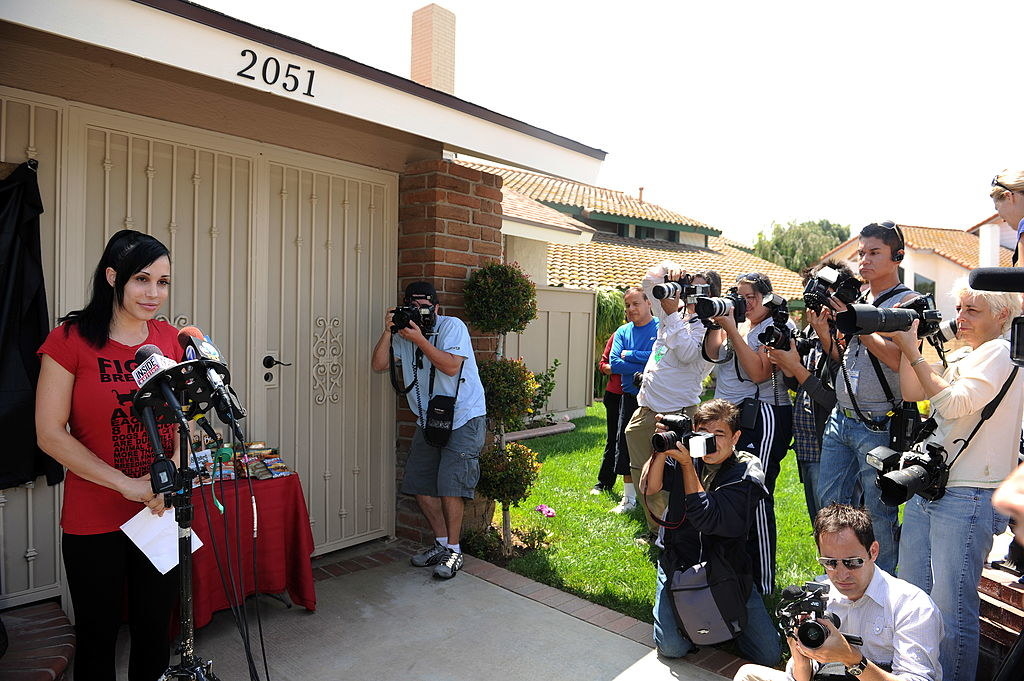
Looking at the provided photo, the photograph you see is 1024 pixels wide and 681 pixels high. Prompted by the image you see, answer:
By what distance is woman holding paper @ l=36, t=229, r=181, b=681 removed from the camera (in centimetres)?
231

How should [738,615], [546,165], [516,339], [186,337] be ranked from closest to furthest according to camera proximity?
1. [186,337]
2. [738,615]
3. [546,165]
4. [516,339]

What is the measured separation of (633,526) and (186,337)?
3.84 metres

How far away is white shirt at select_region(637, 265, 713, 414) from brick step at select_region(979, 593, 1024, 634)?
1.96 metres

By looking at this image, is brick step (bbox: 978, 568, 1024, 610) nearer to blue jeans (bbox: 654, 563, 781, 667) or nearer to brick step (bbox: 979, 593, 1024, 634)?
brick step (bbox: 979, 593, 1024, 634)

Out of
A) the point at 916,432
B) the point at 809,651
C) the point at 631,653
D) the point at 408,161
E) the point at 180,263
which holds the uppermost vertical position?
the point at 408,161

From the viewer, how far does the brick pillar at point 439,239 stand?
4605 mm

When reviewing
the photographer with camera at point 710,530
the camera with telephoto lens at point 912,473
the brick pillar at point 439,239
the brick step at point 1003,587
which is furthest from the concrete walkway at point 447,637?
the camera with telephoto lens at point 912,473

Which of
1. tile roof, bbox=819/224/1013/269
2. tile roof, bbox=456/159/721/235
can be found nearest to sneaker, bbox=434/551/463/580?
tile roof, bbox=456/159/721/235

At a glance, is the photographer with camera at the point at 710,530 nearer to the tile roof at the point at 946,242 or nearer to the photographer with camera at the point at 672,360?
the photographer with camera at the point at 672,360

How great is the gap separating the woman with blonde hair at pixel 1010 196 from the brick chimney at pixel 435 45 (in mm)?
5428

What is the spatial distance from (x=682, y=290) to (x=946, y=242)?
32595 millimetres

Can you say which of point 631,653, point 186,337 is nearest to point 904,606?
point 631,653

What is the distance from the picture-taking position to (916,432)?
9.89ft

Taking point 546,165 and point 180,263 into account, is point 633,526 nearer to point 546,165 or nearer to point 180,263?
point 546,165
